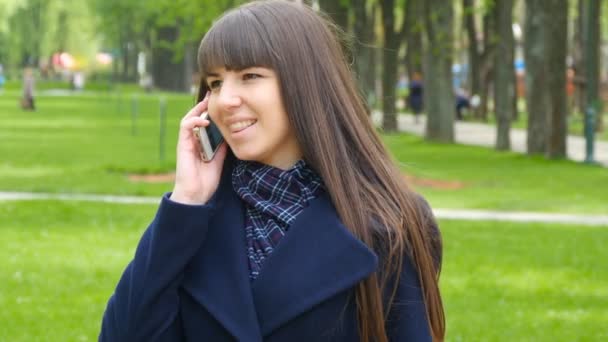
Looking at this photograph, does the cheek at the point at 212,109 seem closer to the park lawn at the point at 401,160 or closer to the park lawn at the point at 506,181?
the park lawn at the point at 401,160

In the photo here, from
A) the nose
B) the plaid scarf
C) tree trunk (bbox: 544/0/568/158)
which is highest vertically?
the nose

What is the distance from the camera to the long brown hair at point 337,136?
3072mm

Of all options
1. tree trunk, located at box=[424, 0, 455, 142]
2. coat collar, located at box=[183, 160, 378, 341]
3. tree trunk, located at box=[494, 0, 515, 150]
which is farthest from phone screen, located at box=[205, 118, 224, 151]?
Result: tree trunk, located at box=[424, 0, 455, 142]

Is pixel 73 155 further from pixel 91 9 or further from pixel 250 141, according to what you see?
pixel 91 9

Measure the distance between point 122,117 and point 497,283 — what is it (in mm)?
39189

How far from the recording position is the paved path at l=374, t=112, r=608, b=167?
1195 inches

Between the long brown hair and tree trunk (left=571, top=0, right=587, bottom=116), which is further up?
the long brown hair

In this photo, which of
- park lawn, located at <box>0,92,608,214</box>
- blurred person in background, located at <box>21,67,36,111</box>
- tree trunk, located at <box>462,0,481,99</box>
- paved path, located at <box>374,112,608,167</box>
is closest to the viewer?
park lawn, located at <box>0,92,608,214</box>

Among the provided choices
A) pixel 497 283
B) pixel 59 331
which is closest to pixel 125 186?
pixel 497 283

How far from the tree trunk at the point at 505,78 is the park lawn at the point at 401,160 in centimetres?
71

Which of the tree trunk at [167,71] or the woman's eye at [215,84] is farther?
the tree trunk at [167,71]

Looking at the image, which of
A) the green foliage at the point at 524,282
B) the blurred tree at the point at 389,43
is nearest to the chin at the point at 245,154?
the green foliage at the point at 524,282

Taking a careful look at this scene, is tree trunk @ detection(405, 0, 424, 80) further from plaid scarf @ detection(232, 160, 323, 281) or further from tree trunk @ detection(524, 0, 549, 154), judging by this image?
plaid scarf @ detection(232, 160, 323, 281)

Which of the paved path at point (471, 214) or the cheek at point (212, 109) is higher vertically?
the cheek at point (212, 109)
